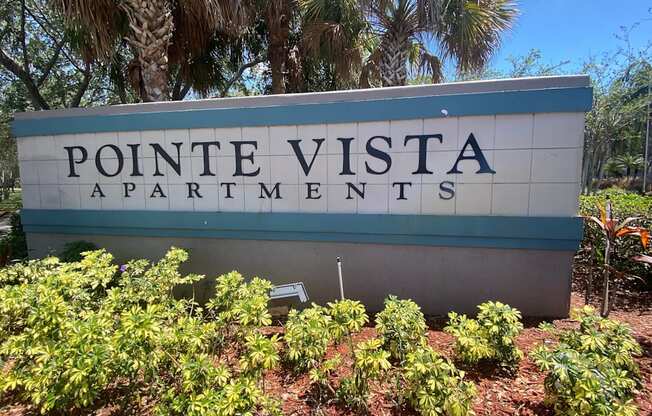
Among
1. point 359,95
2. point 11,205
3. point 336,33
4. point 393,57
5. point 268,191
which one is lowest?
point 11,205

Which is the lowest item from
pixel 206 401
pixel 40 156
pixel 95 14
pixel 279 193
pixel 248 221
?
pixel 206 401

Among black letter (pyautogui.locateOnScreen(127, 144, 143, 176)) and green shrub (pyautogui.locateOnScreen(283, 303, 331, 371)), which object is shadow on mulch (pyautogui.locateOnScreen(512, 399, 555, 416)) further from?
black letter (pyautogui.locateOnScreen(127, 144, 143, 176))

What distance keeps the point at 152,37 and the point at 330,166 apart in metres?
4.06

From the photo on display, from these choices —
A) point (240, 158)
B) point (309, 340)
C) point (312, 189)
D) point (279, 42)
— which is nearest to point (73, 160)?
point (240, 158)

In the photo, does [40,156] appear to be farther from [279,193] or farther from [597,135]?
[597,135]

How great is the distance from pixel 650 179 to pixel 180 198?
3310cm

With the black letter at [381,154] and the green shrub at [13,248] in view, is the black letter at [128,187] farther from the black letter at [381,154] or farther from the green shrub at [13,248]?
the black letter at [381,154]

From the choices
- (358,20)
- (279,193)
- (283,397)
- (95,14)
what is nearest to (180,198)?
(279,193)

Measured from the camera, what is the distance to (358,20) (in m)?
8.31

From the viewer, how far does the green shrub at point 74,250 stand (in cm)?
449

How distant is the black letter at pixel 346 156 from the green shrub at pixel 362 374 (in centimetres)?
204

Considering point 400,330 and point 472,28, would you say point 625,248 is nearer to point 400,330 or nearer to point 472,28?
point 400,330

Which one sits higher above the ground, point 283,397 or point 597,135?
point 597,135

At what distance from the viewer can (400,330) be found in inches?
108
